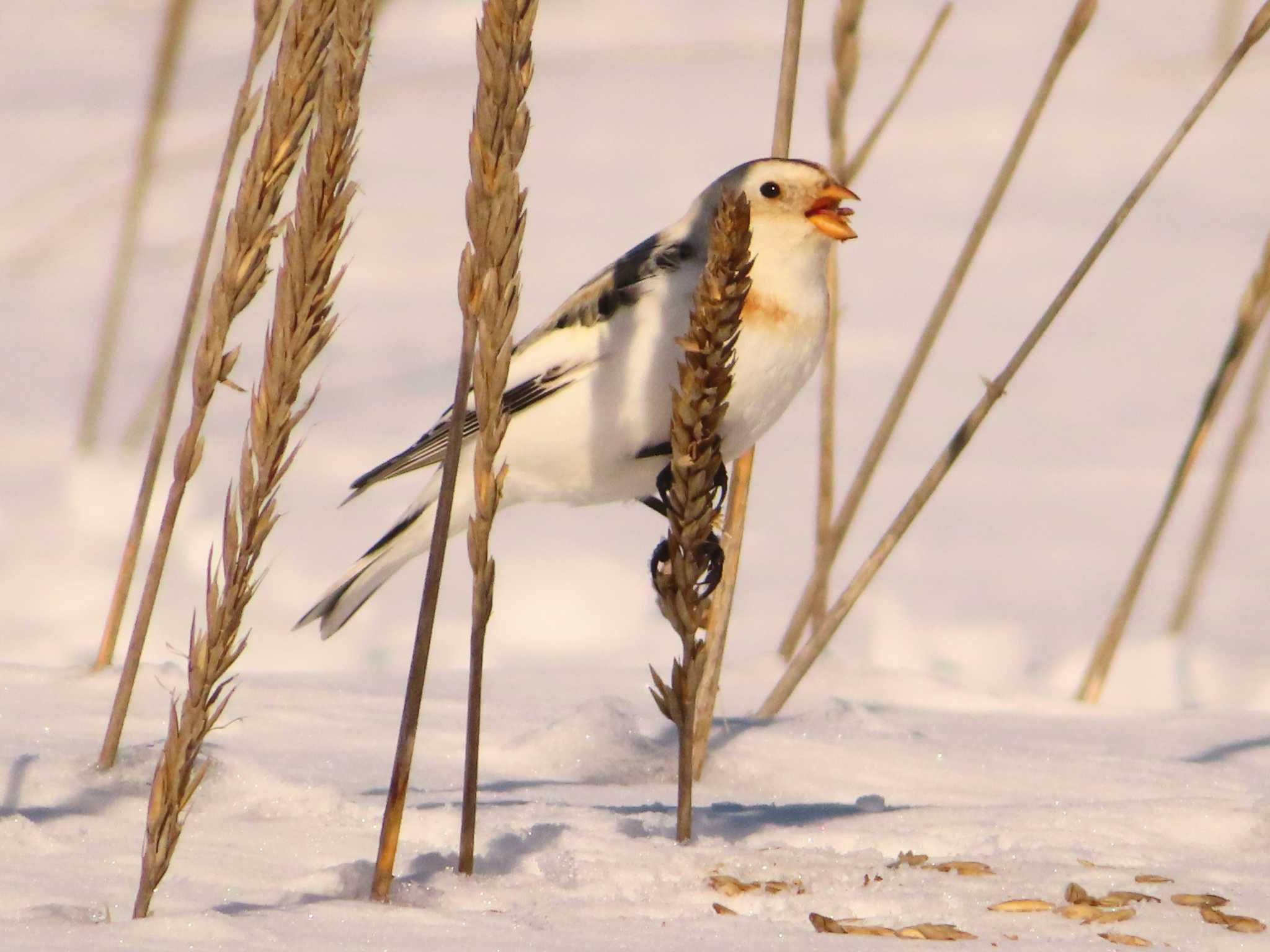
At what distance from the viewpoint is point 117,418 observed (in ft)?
17.9

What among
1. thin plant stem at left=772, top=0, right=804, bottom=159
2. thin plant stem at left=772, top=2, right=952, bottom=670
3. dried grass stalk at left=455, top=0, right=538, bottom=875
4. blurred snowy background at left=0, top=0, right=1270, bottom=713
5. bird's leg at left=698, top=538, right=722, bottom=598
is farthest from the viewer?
blurred snowy background at left=0, top=0, right=1270, bottom=713

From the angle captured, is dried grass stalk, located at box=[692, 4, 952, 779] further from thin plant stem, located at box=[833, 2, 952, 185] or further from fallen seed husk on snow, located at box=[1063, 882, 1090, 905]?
fallen seed husk on snow, located at box=[1063, 882, 1090, 905]

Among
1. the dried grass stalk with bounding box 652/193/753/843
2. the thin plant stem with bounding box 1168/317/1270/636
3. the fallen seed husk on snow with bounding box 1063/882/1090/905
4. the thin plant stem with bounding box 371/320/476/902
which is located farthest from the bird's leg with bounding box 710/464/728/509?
the thin plant stem with bounding box 1168/317/1270/636

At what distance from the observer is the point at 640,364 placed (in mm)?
2770

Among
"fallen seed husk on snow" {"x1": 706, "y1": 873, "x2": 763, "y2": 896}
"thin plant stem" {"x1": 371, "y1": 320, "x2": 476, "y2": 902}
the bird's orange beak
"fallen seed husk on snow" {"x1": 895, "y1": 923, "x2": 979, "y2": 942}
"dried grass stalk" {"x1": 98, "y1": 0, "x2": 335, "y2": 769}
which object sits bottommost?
"fallen seed husk on snow" {"x1": 895, "y1": 923, "x2": 979, "y2": 942}

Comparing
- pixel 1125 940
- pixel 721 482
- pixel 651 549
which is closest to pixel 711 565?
pixel 721 482

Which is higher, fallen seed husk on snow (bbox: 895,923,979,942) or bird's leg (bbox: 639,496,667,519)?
bird's leg (bbox: 639,496,667,519)

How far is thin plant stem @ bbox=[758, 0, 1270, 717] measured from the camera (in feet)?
7.87

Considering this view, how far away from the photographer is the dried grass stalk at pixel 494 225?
1.58 metres

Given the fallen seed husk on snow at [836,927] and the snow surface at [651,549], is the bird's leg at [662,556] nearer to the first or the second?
the snow surface at [651,549]

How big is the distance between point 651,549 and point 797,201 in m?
2.28

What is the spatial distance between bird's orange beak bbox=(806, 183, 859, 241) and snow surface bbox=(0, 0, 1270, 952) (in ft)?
2.88

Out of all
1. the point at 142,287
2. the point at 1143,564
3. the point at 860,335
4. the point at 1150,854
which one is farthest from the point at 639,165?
the point at 1150,854

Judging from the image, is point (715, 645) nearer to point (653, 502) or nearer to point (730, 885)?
point (653, 502)
